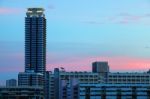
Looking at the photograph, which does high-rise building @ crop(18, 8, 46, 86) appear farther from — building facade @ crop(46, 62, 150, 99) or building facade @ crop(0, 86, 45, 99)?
building facade @ crop(0, 86, 45, 99)

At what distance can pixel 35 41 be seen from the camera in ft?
622

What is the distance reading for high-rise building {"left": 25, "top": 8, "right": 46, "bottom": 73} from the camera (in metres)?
183

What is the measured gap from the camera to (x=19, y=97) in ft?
408

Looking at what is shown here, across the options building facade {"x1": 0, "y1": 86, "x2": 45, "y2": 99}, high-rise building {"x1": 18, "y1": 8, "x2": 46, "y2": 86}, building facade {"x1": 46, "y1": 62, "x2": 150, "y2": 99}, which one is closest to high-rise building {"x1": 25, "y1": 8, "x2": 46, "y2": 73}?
high-rise building {"x1": 18, "y1": 8, "x2": 46, "y2": 86}

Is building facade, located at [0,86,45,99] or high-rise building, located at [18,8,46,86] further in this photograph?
high-rise building, located at [18,8,46,86]

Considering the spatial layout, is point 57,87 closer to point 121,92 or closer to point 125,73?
point 125,73

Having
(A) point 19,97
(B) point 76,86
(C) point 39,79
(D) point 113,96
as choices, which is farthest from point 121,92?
(C) point 39,79

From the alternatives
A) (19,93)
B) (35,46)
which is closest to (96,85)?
(19,93)

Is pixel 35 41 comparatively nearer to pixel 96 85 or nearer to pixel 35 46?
pixel 35 46

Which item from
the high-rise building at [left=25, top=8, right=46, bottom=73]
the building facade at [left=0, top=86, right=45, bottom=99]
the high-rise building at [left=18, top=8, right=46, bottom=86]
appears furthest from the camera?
the high-rise building at [left=25, top=8, right=46, bottom=73]

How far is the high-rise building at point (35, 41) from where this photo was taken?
18325 centimetres

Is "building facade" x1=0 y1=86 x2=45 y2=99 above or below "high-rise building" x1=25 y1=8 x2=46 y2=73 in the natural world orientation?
below

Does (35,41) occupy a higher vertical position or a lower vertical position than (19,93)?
higher

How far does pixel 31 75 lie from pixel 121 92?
227 ft
